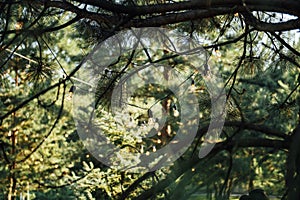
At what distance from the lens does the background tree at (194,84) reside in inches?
18.5

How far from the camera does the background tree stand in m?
0.47

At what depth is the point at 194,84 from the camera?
1.86m

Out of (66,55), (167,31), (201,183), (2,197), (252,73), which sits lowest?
(2,197)

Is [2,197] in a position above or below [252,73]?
below

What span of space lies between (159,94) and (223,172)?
554 cm

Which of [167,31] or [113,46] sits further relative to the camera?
[167,31]

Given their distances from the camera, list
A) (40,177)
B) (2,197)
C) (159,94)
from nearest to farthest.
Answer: (2,197) → (40,177) → (159,94)

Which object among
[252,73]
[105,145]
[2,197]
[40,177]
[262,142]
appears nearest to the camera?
[262,142]

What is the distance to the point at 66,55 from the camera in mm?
6816

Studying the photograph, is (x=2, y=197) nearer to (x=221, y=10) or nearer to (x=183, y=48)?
(x=183, y=48)

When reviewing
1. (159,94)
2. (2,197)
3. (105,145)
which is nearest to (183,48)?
(105,145)

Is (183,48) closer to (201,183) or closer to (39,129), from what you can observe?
(201,183)

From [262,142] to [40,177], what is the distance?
→ 448 centimetres

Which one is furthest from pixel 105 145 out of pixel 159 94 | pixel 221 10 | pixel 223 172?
pixel 223 172
